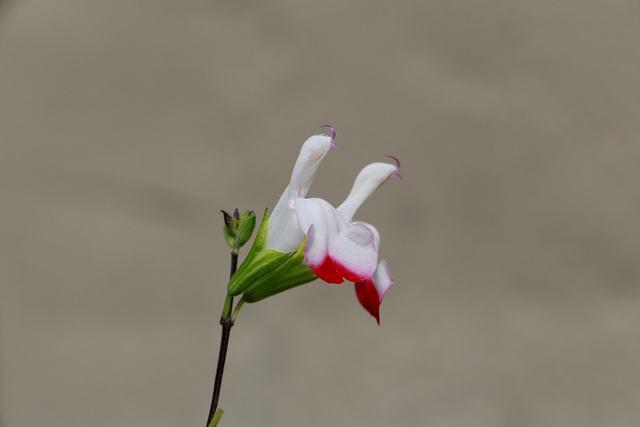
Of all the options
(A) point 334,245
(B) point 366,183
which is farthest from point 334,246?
(B) point 366,183

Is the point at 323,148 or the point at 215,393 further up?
the point at 323,148

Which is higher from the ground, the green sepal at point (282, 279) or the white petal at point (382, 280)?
the white petal at point (382, 280)

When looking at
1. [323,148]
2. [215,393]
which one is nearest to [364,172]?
[323,148]

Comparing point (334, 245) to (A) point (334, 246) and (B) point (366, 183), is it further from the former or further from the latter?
(B) point (366, 183)

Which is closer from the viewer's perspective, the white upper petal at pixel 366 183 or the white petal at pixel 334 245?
the white petal at pixel 334 245

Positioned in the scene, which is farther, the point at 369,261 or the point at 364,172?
the point at 364,172

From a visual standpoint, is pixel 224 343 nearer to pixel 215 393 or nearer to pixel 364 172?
pixel 215 393
